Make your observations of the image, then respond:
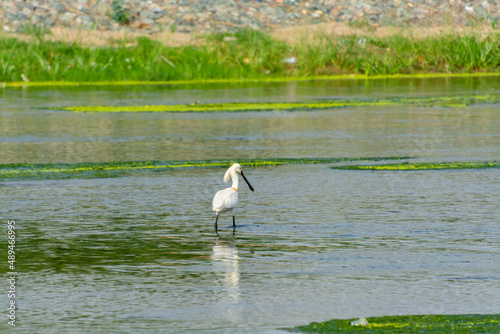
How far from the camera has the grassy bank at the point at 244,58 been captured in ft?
110

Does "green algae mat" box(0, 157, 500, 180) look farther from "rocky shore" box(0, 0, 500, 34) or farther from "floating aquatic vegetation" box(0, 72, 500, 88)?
"rocky shore" box(0, 0, 500, 34)

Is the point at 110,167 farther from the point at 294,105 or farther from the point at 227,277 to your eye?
the point at 294,105

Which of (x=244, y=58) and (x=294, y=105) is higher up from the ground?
(x=244, y=58)

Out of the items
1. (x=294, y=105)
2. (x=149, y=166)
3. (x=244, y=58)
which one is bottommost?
(x=149, y=166)

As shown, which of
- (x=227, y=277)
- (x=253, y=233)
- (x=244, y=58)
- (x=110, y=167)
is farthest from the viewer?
(x=244, y=58)

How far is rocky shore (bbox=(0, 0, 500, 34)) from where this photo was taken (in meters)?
39.7

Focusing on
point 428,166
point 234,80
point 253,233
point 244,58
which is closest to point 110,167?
point 428,166

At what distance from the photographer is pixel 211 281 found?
26.6ft

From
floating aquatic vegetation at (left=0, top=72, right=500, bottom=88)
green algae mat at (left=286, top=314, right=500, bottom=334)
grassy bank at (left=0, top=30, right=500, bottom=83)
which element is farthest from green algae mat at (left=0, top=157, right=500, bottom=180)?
grassy bank at (left=0, top=30, right=500, bottom=83)

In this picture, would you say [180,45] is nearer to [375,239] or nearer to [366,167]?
[366,167]

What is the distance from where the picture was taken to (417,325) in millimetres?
6781

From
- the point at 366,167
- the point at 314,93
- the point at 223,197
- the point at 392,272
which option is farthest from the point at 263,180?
the point at 314,93

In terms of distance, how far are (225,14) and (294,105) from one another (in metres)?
17.4

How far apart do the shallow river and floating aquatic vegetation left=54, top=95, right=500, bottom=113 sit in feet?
13.7
